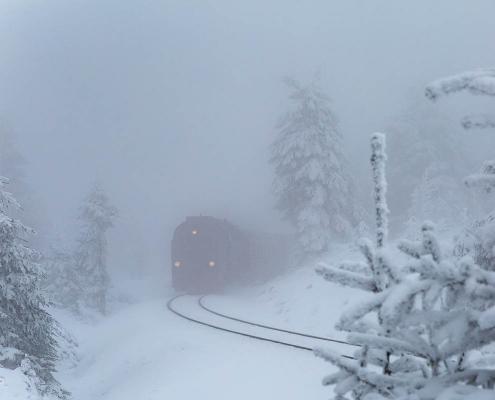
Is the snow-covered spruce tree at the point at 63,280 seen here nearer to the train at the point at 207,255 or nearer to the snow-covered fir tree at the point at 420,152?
the train at the point at 207,255

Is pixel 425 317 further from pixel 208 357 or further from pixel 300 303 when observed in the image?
pixel 300 303

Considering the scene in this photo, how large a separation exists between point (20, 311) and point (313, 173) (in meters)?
21.2

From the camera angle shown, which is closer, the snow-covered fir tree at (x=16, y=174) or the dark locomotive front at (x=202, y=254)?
the dark locomotive front at (x=202, y=254)

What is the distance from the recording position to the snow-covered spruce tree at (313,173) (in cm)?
3073

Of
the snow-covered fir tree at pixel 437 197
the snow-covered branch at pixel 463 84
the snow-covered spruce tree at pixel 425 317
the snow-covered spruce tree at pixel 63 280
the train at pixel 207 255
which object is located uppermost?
the snow-covered branch at pixel 463 84

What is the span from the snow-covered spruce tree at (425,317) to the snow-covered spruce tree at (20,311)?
12.0m

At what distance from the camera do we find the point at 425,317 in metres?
1.76

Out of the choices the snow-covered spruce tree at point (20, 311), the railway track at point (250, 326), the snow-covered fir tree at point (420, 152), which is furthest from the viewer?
the snow-covered fir tree at point (420, 152)

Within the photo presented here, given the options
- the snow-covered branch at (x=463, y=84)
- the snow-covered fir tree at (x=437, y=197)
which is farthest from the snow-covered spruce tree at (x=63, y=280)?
the snow-covered branch at (x=463, y=84)

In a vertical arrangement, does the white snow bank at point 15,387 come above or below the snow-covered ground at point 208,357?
above

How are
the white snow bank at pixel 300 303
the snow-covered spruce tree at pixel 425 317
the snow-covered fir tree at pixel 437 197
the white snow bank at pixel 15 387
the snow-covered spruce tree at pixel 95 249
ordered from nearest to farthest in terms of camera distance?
the snow-covered spruce tree at pixel 425 317 < the white snow bank at pixel 15 387 < the white snow bank at pixel 300 303 < the snow-covered fir tree at pixel 437 197 < the snow-covered spruce tree at pixel 95 249

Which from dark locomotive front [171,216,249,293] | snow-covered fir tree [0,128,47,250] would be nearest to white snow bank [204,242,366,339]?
dark locomotive front [171,216,249,293]

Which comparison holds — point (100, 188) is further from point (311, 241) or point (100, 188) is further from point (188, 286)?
point (311, 241)

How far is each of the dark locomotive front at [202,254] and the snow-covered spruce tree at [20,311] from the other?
20.5 metres
